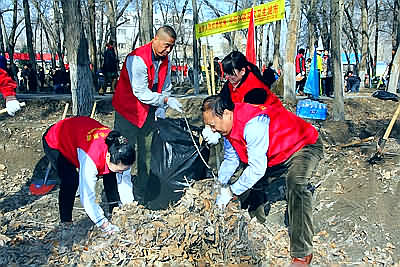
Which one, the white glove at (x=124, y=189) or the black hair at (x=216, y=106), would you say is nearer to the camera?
the black hair at (x=216, y=106)

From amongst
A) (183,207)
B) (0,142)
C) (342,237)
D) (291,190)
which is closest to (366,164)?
(342,237)

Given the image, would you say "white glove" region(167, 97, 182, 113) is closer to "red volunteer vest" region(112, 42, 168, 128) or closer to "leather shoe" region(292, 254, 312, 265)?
"red volunteer vest" region(112, 42, 168, 128)

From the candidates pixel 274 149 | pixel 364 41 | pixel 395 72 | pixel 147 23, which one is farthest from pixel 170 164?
pixel 364 41

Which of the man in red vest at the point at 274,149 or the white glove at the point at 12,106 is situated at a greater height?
the white glove at the point at 12,106

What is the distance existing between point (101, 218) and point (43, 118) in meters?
6.17

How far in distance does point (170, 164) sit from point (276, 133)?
1531 millimetres

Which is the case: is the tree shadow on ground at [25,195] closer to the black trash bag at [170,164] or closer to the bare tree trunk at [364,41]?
the black trash bag at [170,164]

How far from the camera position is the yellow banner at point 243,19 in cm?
809

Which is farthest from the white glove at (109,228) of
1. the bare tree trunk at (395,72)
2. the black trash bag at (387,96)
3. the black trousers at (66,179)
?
the black trash bag at (387,96)

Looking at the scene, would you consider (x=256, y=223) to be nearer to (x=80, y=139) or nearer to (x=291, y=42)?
(x=80, y=139)

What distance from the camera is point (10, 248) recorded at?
333cm

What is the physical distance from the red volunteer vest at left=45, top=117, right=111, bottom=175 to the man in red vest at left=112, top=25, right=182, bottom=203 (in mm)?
592

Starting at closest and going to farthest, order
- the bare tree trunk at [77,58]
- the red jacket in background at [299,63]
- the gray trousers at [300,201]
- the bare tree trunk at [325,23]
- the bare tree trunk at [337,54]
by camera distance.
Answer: the gray trousers at [300,201]
the bare tree trunk at [77,58]
the bare tree trunk at [337,54]
the red jacket in background at [299,63]
the bare tree trunk at [325,23]

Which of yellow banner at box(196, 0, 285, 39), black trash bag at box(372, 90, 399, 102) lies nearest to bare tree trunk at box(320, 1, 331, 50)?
black trash bag at box(372, 90, 399, 102)
